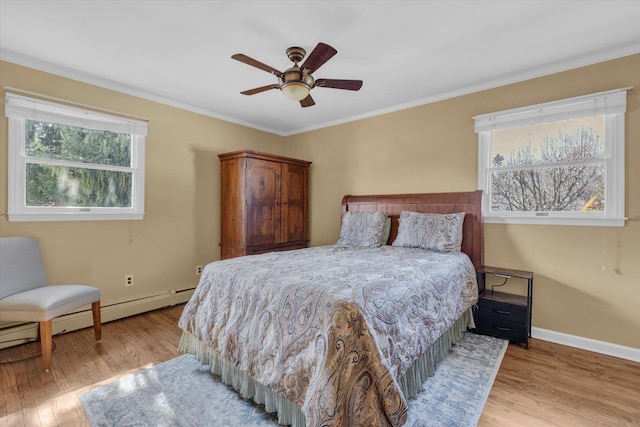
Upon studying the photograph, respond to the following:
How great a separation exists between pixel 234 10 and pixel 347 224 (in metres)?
2.50

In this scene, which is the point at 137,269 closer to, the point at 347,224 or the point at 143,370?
the point at 143,370

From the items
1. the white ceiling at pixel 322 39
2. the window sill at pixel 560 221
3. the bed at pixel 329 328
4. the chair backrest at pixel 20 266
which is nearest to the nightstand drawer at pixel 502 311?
the bed at pixel 329 328

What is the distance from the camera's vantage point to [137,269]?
11.2 feet

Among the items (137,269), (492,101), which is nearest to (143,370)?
(137,269)

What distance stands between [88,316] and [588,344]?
15.8 ft

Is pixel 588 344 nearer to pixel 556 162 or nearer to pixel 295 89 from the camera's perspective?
pixel 556 162

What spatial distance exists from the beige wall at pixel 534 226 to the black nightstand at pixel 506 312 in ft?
0.86

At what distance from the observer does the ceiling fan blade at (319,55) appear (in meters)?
1.88

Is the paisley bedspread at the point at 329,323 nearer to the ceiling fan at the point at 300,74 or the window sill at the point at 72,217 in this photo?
the ceiling fan at the point at 300,74

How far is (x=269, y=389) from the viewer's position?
169cm

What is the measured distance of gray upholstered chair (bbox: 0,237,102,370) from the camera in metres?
2.22

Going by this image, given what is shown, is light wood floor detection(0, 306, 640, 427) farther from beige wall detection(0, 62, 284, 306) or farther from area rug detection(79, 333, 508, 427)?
beige wall detection(0, 62, 284, 306)

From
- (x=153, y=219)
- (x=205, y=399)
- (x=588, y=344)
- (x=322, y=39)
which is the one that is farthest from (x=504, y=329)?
(x=153, y=219)

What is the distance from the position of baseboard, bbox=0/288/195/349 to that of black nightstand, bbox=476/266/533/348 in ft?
11.5
